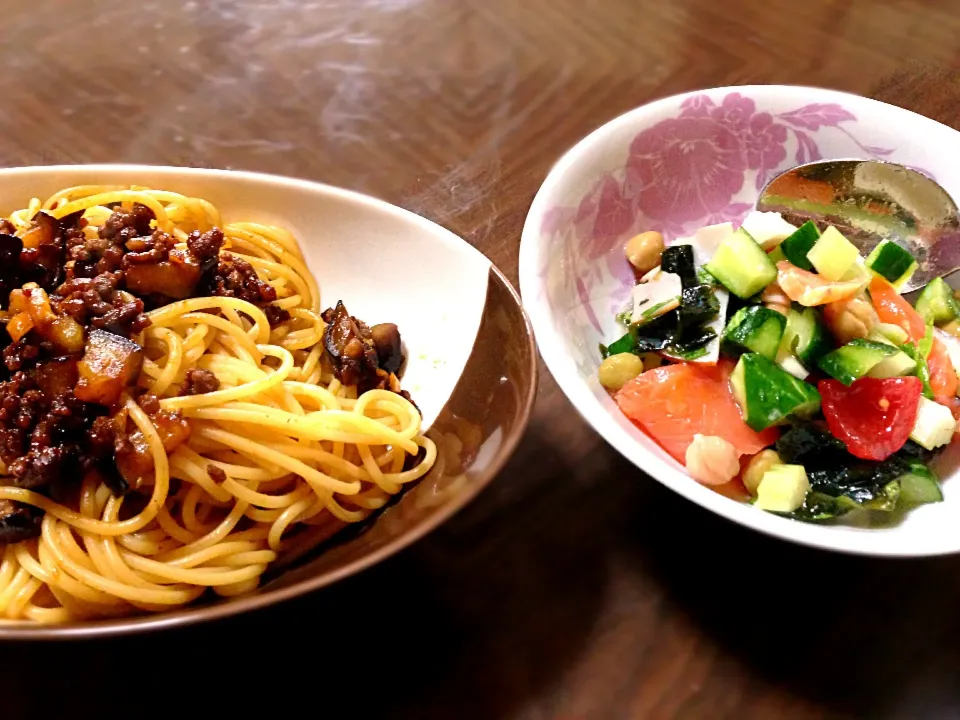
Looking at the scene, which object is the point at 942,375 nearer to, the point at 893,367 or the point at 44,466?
the point at 893,367

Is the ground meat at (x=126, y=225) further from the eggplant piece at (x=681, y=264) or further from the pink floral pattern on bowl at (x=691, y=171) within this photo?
the eggplant piece at (x=681, y=264)

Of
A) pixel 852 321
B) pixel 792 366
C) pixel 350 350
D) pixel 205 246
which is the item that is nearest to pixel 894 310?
pixel 852 321

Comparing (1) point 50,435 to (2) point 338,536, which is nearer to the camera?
(1) point 50,435

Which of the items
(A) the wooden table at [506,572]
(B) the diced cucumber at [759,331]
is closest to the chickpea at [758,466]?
(A) the wooden table at [506,572]

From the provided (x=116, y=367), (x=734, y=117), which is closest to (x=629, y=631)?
(x=116, y=367)

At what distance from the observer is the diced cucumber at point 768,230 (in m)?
1.96

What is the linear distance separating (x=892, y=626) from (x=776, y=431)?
454mm

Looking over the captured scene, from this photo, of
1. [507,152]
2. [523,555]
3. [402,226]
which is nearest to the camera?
[523,555]

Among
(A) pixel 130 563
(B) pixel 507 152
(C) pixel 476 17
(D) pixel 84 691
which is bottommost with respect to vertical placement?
(D) pixel 84 691

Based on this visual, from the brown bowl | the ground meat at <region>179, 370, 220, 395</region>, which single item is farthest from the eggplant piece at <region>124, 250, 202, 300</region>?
the brown bowl

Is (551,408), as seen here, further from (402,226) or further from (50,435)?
(50,435)

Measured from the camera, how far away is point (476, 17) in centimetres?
299

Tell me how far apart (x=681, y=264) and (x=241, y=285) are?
3.62 feet

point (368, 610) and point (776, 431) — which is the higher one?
point (776, 431)
